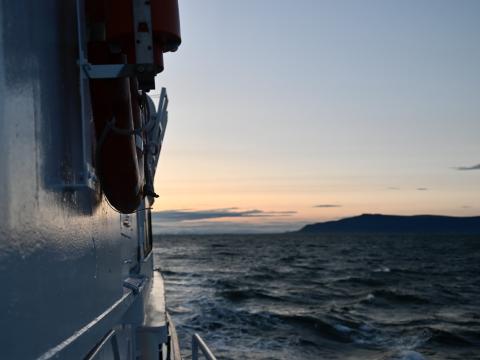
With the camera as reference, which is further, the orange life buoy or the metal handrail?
the metal handrail

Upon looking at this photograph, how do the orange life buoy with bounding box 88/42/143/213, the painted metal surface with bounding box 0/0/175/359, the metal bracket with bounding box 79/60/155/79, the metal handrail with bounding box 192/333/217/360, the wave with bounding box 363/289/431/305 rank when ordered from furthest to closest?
the wave with bounding box 363/289/431/305
the metal handrail with bounding box 192/333/217/360
the orange life buoy with bounding box 88/42/143/213
the metal bracket with bounding box 79/60/155/79
the painted metal surface with bounding box 0/0/175/359

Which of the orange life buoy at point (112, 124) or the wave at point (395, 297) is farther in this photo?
the wave at point (395, 297)

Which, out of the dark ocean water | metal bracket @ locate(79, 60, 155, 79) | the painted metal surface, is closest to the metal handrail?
the painted metal surface

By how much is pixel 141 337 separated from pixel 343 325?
16.5 m

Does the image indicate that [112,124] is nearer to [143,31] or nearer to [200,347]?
[143,31]

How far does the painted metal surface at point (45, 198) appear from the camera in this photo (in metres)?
1.92

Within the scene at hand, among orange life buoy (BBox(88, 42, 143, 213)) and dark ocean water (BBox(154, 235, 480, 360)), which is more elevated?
orange life buoy (BBox(88, 42, 143, 213))

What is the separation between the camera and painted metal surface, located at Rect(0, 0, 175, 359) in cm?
192

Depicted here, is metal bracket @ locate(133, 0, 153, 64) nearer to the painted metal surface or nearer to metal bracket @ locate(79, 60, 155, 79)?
metal bracket @ locate(79, 60, 155, 79)

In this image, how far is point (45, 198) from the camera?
7.63 ft

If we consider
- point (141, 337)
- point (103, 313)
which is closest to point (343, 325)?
point (141, 337)

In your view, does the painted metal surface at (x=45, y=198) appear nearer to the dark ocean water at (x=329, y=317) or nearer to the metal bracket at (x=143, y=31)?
the metal bracket at (x=143, y=31)

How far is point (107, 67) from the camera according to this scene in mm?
2584

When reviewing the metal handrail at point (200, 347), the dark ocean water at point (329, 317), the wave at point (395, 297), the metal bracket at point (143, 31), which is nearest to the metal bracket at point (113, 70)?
the metal bracket at point (143, 31)
